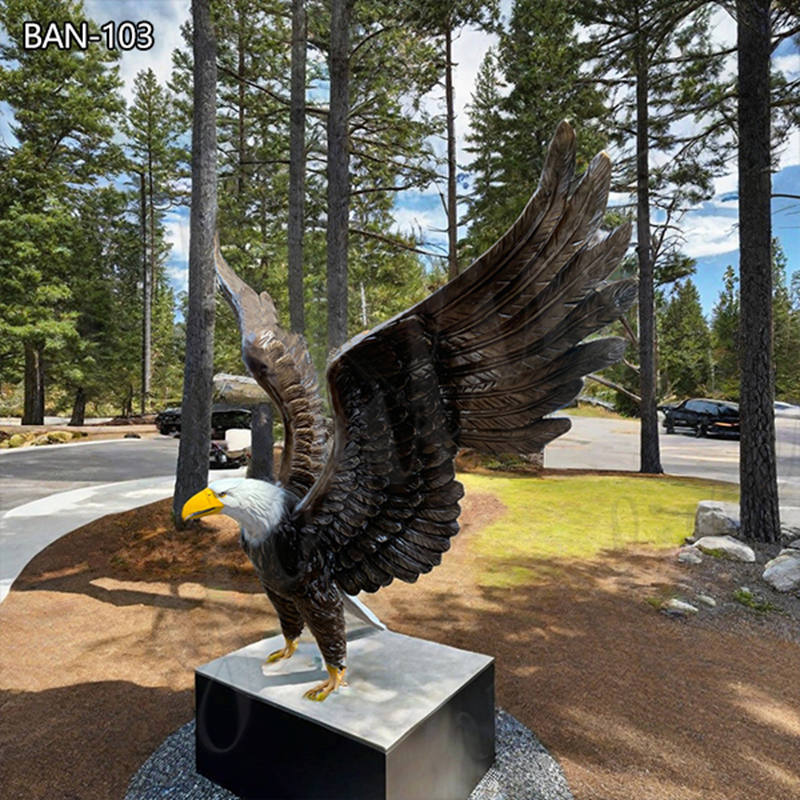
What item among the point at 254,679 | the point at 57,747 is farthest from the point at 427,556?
the point at 57,747

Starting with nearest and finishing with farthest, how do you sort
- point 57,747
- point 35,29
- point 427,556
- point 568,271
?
point 568,271, point 427,556, point 57,747, point 35,29

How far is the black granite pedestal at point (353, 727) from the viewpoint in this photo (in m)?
1.78

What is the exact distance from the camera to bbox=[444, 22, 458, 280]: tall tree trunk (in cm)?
499

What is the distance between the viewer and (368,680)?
2.17m

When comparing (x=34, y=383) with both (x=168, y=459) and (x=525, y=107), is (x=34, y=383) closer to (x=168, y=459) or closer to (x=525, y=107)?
(x=168, y=459)

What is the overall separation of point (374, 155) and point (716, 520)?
238 inches

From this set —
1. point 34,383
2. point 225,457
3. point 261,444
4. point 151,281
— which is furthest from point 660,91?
point 34,383

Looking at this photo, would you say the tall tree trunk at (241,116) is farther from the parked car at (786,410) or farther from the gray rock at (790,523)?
the gray rock at (790,523)

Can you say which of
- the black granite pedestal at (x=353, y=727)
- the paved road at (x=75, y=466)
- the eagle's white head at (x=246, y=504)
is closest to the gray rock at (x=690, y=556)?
the black granite pedestal at (x=353, y=727)

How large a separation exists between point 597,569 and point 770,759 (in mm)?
2393

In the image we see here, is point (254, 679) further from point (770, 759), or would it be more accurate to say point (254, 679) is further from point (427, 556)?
point (770, 759)

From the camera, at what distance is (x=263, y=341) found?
2.25m

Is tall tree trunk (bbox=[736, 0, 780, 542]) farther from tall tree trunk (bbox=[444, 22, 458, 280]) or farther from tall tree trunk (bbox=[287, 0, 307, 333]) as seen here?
tall tree trunk (bbox=[287, 0, 307, 333])

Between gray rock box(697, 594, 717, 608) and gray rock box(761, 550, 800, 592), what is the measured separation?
0.59 m
